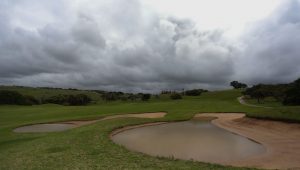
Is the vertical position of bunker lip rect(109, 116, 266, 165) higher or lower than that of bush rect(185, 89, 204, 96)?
lower

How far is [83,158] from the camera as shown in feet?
71.1

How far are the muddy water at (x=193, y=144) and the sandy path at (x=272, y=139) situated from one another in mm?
1217

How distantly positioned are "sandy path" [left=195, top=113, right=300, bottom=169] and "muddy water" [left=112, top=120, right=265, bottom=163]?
122 centimetres

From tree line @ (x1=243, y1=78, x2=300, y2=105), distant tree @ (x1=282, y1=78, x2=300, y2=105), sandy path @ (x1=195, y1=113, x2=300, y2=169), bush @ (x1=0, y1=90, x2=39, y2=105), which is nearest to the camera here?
sandy path @ (x1=195, y1=113, x2=300, y2=169)

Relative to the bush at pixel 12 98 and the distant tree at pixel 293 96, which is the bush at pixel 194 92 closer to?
the bush at pixel 12 98

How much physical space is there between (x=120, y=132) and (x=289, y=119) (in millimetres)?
18487

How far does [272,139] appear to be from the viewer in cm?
3183

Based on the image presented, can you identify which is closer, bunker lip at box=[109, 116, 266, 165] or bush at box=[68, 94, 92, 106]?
bunker lip at box=[109, 116, 266, 165]

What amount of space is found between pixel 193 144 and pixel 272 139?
762cm

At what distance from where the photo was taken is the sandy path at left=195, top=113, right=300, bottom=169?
21.2 meters

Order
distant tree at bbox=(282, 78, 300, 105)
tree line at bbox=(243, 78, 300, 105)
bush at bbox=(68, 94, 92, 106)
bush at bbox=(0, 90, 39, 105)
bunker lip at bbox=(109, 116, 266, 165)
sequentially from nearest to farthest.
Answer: bunker lip at bbox=(109, 116, 266, 165)
distant tree at bbox=(282, 78, 300, 105)
tree line at bbox=(243, 78, 300, 105)
bush at bbox=(0, 90, 39, 105)
bush at bbox=(68, 94, 92, 106)

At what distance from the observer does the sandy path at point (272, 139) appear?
21.2 m

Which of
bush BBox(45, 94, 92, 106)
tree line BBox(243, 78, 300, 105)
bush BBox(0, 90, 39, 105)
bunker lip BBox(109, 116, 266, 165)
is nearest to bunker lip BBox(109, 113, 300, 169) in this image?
bunker lip BBox(109, 116, 266, 165)

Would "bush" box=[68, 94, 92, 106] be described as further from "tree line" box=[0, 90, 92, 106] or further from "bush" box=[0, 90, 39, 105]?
"bush" box=[0, 90, 39, 105]
